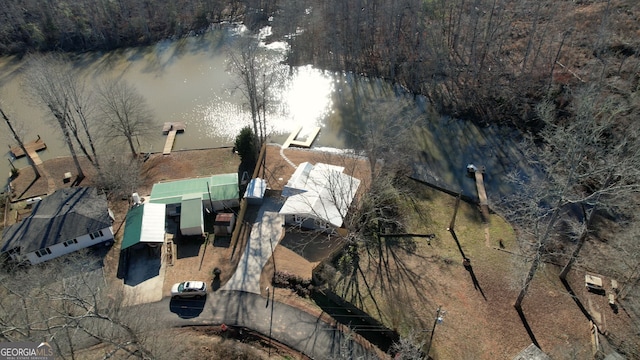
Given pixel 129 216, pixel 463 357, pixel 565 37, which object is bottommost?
pixel 463 357

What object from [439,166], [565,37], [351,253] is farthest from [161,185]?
[565,37]

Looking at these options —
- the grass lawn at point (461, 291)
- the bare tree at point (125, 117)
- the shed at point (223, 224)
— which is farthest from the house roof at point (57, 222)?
the grass lawn at point (461, 291)

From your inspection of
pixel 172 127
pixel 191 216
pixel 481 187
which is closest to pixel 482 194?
pixel 481 187

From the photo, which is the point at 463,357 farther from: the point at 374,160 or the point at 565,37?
the point at 565,37

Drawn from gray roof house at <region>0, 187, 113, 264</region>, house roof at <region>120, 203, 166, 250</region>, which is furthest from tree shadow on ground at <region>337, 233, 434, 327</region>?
gray roof house at <region>0, 187, 113, 264</region>

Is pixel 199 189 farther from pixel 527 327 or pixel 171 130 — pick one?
pixel 527 327

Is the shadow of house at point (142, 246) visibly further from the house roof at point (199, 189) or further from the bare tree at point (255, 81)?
the bare tree at point (255, 81)

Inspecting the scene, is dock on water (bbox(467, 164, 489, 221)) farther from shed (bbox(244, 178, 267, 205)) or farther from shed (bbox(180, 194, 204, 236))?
shed (bbox(180, 194, 204, 236))
